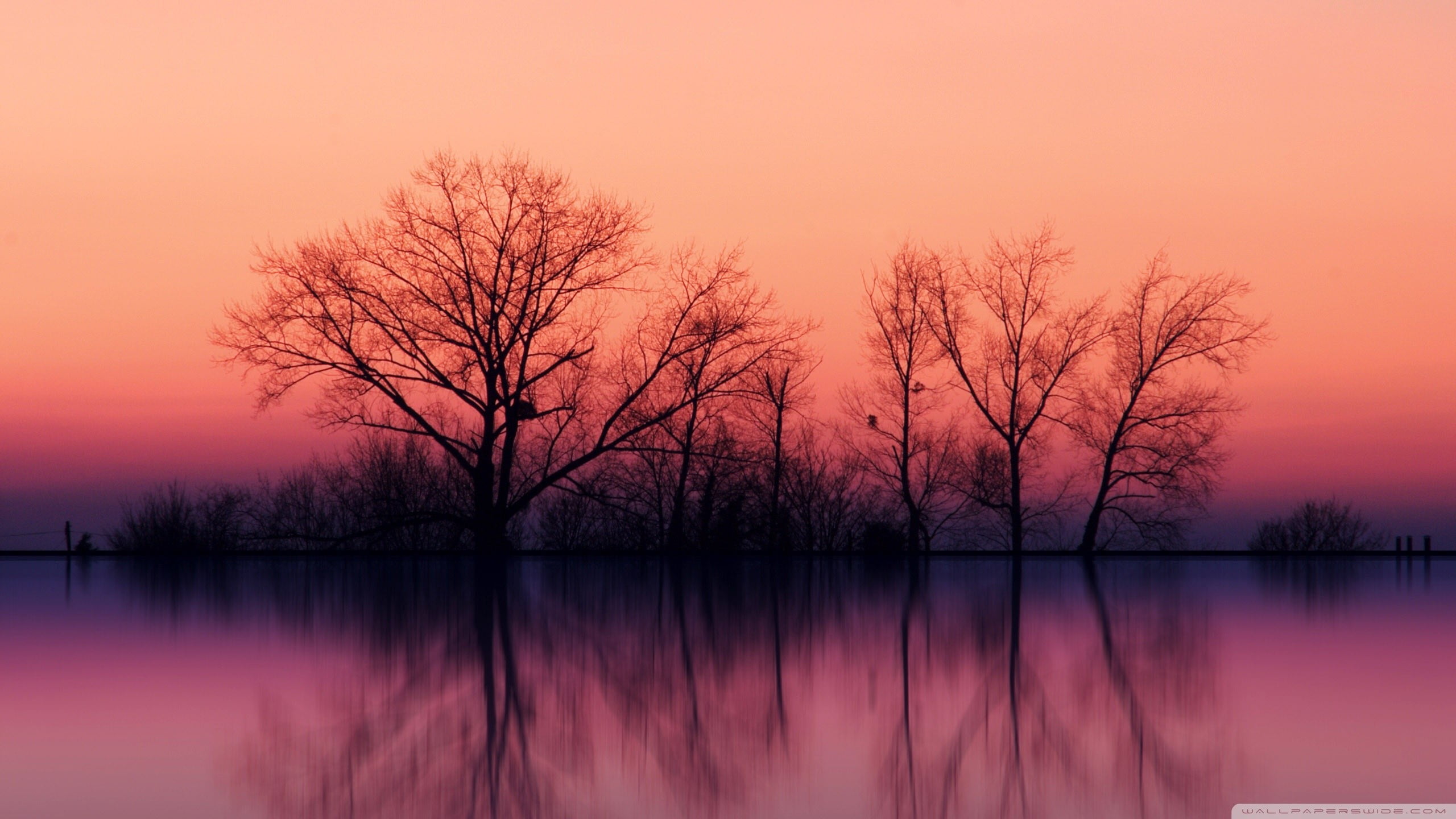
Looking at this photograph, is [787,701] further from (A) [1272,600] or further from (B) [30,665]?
(A) [1272,600]

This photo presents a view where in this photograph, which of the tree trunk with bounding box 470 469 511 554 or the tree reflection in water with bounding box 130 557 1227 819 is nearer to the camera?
the tree reflection in water with bounding box 130 557 1227 819

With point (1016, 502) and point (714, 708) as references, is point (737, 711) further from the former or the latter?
point (1016, 502)

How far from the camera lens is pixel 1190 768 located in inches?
197

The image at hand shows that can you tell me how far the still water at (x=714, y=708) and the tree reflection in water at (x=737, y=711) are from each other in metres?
0.02

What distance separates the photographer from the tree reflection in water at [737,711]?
4.62m

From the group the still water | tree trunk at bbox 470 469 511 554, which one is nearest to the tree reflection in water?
the still water

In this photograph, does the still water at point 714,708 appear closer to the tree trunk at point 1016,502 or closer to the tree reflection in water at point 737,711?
the tree reflection in water at point 737,711

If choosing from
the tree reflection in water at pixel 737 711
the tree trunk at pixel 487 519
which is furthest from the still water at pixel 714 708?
the tree trunk at pixel 487 519

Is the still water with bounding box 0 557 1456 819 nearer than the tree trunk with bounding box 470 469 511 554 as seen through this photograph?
Yes

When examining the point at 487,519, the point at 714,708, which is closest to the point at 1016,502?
the point at 487,519

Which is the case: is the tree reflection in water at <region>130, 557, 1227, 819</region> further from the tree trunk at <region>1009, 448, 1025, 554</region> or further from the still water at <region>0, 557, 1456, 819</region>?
the tree trunk at <region>1009, 448, 1025, 554</region>

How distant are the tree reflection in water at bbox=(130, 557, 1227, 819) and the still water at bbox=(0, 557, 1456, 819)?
2 cm

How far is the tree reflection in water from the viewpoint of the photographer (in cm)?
462

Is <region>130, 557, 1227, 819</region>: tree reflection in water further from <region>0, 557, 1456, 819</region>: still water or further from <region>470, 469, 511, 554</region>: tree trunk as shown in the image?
<region>470, 469, 511, 554</region>: tree trunk
